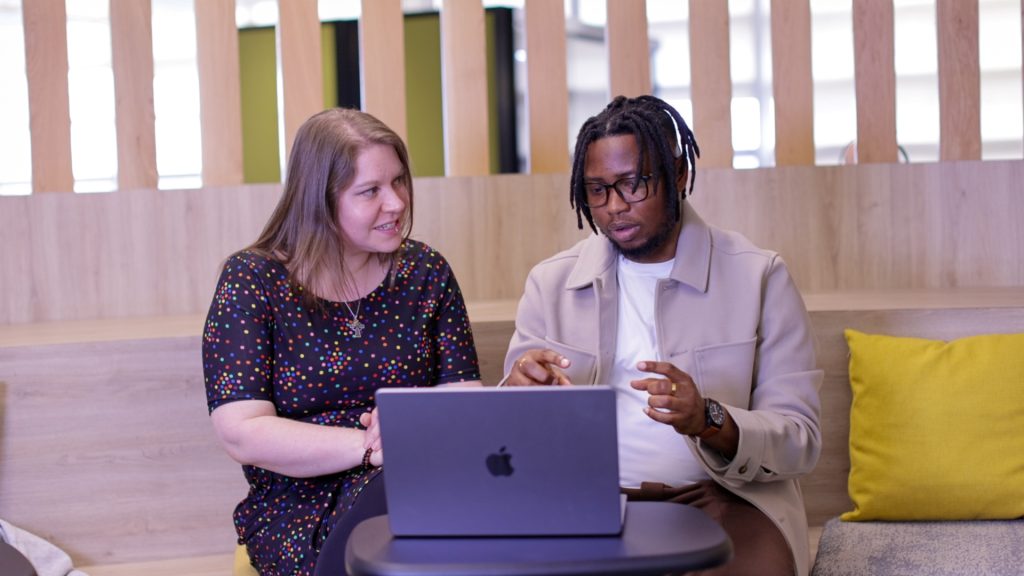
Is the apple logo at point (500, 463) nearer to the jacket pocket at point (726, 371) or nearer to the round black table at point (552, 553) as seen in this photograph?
the round black table at point (552, 553)

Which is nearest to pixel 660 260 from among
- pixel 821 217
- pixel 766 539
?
pixel 766 539

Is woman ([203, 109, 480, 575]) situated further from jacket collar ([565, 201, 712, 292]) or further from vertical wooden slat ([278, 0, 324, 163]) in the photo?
vertical wooden slat ([278, 0, 324, 163])

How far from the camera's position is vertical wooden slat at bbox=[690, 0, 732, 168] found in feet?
10.5

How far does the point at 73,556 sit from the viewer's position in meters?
2.47

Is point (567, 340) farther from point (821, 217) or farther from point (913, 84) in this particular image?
point (913, 84)

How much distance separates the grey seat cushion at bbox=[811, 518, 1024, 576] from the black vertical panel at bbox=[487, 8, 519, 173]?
313cm

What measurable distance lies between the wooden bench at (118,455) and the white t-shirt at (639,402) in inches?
26.9

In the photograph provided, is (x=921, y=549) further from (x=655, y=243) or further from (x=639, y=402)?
(x=655, y=243)

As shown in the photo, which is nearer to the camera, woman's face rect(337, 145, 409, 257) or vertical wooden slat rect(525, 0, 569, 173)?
woman's face rect(337, 145, 409, 257)

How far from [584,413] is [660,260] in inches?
32.9

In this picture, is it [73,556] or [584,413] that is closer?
[584,413]

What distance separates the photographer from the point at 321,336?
2047 mm

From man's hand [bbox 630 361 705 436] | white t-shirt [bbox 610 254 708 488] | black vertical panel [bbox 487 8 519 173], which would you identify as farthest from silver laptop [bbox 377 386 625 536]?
black vertical panel [bbox 487 8 519 173]

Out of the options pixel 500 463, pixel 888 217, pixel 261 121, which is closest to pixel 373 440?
pixel 500 463
